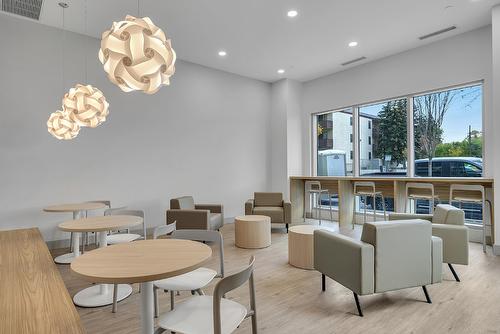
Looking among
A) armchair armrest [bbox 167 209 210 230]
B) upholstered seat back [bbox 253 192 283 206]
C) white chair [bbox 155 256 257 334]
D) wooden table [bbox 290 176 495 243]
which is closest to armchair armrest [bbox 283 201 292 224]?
upholstered seat back [bbox 253 192 283 206]

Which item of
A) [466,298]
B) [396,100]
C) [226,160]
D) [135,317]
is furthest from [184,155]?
[466,298]

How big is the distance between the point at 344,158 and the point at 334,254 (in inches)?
197

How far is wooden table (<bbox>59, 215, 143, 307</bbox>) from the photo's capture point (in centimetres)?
257

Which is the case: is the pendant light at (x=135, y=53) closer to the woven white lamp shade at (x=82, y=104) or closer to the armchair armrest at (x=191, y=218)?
the woven white lamp shade at (x=82, y=104)

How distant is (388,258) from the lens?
Result: 257 cm

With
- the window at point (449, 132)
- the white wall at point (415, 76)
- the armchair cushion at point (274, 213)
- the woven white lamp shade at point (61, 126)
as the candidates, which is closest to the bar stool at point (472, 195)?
the white wall at point (415, 76)

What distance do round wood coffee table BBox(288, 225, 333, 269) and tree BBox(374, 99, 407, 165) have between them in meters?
3.60

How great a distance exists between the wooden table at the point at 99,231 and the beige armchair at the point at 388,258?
204 centimetres

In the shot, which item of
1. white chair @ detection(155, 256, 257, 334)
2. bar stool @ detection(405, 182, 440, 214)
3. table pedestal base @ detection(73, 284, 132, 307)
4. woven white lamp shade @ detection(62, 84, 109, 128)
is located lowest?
table pedestal base @ detection(73, 284, 132, 307)

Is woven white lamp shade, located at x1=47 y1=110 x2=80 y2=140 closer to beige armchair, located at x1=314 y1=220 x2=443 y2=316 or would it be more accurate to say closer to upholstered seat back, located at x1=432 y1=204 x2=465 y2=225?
beige armchair, located at x1=314 y1=220 x2=443 y2=316

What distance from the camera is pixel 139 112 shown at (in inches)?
224

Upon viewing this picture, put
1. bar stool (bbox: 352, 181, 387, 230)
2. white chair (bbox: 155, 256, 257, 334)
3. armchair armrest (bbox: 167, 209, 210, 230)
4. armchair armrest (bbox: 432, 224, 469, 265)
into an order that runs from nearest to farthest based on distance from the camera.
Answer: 1. white chair (bbox: 155, 256, 257, 334)
2. armchair armrest (bbox: 432, 224, 469, 265)
3. armchair armrest (bbox: 167, 209, 210, 230)
4. bar stool (bbox: 352, 181, 387, 230)

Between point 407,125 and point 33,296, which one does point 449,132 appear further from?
point 33,296

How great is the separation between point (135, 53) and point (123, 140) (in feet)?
12.9
